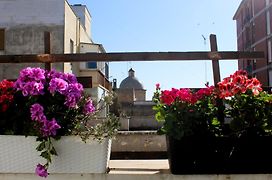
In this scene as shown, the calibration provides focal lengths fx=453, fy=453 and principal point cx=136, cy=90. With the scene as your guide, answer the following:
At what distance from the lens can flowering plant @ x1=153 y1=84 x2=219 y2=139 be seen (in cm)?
277

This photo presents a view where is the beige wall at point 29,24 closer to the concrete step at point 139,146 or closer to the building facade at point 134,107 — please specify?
the building facade at point 134,107

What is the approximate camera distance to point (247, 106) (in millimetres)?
2809

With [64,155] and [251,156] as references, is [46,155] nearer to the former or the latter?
[64,155]

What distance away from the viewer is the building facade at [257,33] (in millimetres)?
36812

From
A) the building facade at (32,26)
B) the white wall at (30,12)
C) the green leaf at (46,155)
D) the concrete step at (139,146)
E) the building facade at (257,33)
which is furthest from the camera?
the building facade at (257,33)

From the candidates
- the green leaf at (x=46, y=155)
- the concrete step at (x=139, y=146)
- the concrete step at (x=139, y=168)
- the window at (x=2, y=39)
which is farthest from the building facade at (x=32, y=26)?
the green leaf at (x=46, y=155)

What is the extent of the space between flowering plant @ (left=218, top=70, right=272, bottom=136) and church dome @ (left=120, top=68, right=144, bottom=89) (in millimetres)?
47028

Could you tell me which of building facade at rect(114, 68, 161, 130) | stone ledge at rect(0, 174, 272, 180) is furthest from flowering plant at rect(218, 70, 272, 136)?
building facade at rect(114, 68, 161, 130)

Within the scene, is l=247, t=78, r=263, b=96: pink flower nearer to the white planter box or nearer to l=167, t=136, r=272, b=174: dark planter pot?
l=167, t=136, r=272, b=174: dark planter pot

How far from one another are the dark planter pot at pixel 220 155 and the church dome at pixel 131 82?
1855 inches

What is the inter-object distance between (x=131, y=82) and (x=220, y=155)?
159ft

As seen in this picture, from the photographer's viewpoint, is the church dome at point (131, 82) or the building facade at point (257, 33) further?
the church dome at point (131, 82)

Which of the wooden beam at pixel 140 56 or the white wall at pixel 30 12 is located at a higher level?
the white wall at pixel 30 12

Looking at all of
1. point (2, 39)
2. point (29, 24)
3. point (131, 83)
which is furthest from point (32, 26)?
point (131, 83)
